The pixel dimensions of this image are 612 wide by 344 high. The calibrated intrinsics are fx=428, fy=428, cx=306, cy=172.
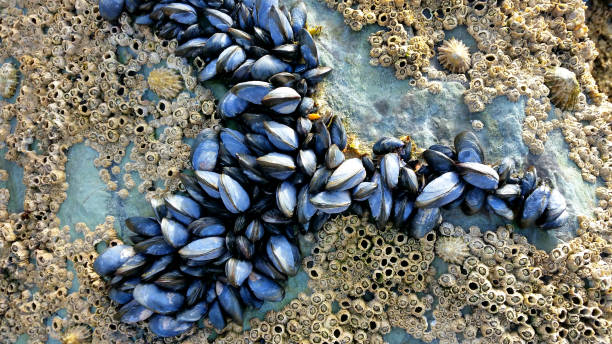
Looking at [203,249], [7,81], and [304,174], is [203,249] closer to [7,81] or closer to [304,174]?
[304,174]

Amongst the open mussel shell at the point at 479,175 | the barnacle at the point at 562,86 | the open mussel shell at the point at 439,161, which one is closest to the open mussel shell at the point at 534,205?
the open mussel shell at the point at 479,175

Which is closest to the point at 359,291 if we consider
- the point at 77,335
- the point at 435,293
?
the point at 435,293

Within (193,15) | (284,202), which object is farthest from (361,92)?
(193,15)

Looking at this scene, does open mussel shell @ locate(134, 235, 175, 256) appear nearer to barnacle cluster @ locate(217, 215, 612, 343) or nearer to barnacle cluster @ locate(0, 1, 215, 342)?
barnacle cluster @ locate(0, 1, 215, 342)

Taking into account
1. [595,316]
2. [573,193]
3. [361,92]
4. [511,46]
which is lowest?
[595,316]

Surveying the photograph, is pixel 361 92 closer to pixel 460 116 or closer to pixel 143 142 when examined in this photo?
pixel 460 116

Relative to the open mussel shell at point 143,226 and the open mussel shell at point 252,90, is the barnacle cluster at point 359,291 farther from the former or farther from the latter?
the open mussel shell at point 252,90
